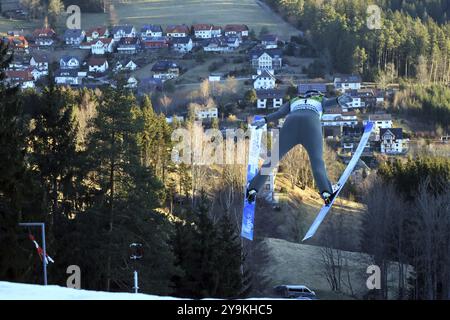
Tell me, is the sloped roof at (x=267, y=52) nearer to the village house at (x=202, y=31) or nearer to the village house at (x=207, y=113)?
the village house at (x=207, y=113)

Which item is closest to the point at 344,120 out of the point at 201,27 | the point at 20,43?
the point at 201,27

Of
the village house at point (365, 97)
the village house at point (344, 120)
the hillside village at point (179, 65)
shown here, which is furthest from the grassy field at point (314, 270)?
Result: the village house at point (365, 97)

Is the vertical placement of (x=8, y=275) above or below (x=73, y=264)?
above

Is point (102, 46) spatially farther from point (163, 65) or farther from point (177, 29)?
point (163, 65)

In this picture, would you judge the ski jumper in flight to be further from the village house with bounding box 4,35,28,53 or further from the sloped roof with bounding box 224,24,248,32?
the sloped roof with bounding box 224,24,248,32
